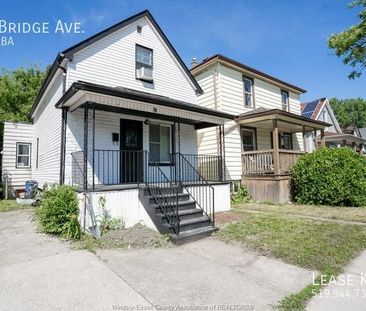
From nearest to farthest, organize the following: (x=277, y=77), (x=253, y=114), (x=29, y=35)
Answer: (x=29, y=35) → (x=253, y=114) → (x=277, y=77)

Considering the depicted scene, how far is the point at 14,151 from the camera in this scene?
13.4 meters

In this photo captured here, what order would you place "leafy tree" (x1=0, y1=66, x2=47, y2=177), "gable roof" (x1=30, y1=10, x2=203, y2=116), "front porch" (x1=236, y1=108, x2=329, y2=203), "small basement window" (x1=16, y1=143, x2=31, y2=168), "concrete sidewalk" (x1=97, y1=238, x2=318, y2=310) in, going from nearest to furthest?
1. "concrete sidewalk" (x1=97, y1=238, x2=318, y2=310)
2. "gable roof" (x1=30, y1=10, x2=203, y2=116)
3. "front porch" (x1=236, y1=108, x2=329, y2=203)
4. "small basement window" (x1=16, y1=143, x2=31, y2=168)
5. "leafy tree" (x1=0, y1=66, x2=47, y2=177)

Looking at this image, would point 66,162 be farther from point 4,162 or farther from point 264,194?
point 264,194

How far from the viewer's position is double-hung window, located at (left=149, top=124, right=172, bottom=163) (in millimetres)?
10159

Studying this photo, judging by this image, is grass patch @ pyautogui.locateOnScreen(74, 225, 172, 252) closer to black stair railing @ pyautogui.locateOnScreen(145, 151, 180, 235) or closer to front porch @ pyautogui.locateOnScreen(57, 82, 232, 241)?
front porch @ pyautogui.locateOnScreen(57, 82, 232, 241)

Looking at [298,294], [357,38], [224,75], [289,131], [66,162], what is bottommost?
[298,294]

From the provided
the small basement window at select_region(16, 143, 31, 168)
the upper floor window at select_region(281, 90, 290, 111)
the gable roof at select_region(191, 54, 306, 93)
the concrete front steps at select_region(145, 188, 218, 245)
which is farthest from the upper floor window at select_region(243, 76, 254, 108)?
the small basement window at select_region(16, 143, 31, 168)

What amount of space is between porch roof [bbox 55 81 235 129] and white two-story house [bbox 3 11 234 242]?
0.03 metres

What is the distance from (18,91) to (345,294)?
1003 inches

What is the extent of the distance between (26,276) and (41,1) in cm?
895

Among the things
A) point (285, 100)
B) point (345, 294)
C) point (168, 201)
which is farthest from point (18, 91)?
point (345, 294)

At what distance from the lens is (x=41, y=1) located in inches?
353

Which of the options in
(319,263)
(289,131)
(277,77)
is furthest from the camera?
(289,131)

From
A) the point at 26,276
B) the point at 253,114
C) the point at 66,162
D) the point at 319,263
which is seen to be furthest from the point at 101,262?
the point at 253,114
